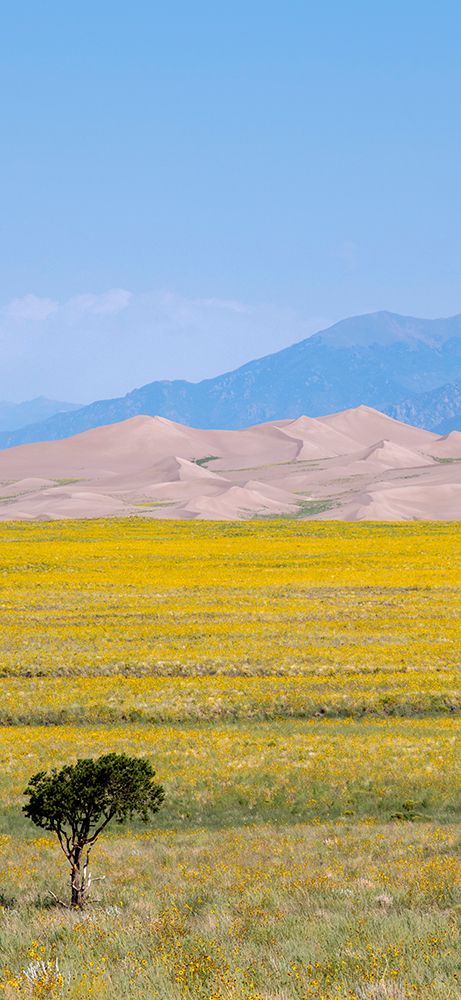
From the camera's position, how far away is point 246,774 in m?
27.0

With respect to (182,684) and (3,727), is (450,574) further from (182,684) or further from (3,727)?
(3,727)

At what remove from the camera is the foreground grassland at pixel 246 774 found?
12.0 m

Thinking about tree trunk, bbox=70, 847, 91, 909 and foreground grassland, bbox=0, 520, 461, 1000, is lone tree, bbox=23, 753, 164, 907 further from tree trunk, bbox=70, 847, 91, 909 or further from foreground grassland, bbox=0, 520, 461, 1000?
foreground grassland, bbox=0, 520, 461, 1000

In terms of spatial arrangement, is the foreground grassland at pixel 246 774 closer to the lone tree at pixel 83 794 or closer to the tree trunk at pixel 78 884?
the tree trunk at pixel 78 884

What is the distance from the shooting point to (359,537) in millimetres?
94500

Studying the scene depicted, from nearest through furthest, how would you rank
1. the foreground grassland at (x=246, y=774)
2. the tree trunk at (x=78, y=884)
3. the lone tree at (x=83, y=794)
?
the foreground grassland at (x=246, y=774) → the tree trunk at (x=78, y=884) → the lone tree at (x=83, y=794)

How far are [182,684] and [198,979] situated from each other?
88.1ft

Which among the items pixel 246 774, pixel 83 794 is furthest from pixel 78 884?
→ pixel 246 774

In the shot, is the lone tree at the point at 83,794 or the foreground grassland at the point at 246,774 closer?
the foreground grassland at the point at 246,774

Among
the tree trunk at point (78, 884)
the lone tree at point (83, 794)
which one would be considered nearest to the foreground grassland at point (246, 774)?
the tree trunk at point (78, 884)

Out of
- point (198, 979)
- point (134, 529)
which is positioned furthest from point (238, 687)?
point (134, 529)

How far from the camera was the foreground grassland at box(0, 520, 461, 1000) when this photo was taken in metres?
12.0

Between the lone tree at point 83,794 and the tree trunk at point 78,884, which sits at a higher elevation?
the lone tree at point 83,794

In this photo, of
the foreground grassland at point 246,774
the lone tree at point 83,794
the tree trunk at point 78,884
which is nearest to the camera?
the foreground grassland at point 246,774
